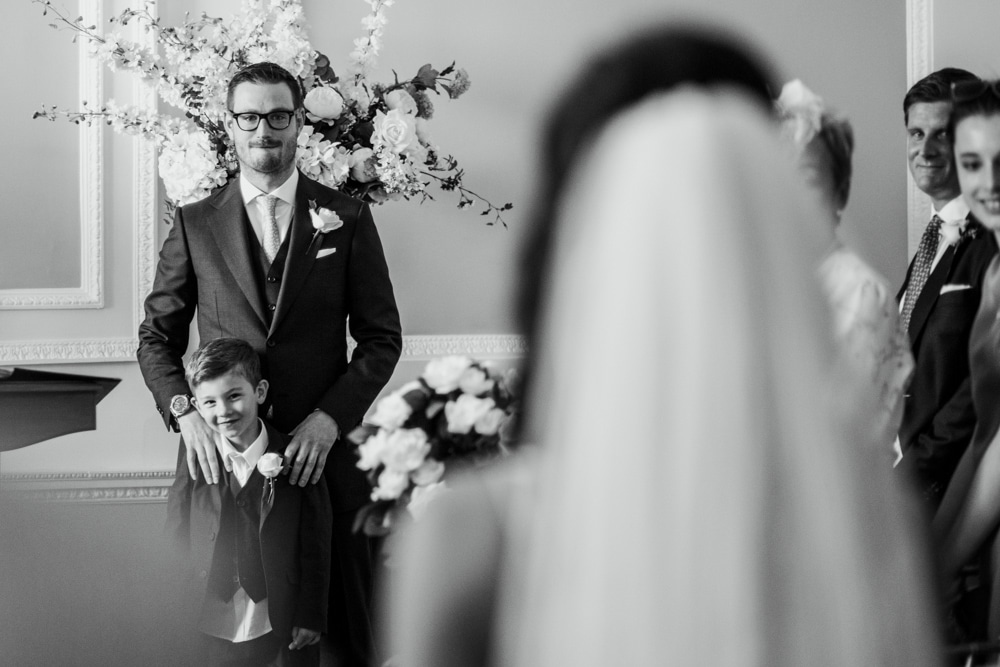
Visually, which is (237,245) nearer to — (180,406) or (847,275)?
(180,406)

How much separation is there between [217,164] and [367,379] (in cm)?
88

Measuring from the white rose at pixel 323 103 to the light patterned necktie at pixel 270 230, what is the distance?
450 millimetres

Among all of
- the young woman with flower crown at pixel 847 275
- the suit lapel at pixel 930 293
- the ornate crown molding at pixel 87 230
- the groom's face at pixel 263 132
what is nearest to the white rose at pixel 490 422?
the young woman with flower crown at pixel 847 275

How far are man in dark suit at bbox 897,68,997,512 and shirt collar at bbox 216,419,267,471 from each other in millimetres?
1557

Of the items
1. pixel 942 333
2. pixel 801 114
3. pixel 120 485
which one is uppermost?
pixel 801 114

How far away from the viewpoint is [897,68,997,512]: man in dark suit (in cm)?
234

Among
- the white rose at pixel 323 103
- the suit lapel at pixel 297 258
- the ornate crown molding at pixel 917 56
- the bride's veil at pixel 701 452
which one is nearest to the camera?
the bride's veil at pixel 701 452

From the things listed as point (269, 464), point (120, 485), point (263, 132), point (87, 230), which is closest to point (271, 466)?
point (269, 464)

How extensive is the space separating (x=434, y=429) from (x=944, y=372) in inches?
47.9

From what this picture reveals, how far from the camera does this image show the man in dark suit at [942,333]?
2.34 meters

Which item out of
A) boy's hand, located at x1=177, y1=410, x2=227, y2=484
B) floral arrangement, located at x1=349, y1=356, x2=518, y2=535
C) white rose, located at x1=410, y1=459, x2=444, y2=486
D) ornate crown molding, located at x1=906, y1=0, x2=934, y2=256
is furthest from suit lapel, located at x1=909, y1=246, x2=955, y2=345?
ornate crown molding, located at x1=906, y1=0, x2=934, y2=256

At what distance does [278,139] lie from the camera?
299 centimetres

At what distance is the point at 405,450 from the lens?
1743mm

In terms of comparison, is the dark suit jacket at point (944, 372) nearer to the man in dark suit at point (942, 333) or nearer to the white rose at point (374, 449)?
the man in dark suit at point (942, 333)
